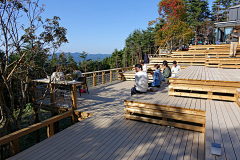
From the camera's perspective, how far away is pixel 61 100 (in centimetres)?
629

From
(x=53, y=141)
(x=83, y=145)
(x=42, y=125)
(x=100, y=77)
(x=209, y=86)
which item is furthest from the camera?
(x=100, y=77)

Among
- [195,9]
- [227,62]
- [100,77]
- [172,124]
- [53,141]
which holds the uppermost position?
[195,9]

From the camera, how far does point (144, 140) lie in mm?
3320

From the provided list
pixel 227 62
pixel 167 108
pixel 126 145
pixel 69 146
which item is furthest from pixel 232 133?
pixel 227 62

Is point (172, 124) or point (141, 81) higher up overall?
point (141, 81)

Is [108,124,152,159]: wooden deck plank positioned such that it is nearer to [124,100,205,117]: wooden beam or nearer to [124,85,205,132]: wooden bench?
[124,85,205,132]: wooden bench

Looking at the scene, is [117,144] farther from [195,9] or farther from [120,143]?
[195,9]

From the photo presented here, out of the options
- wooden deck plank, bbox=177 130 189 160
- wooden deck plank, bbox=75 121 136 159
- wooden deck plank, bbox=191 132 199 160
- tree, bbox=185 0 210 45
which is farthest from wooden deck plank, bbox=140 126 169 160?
→ tree, bbox=185 0 210 45

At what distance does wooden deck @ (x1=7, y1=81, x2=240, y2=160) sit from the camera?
2.65m

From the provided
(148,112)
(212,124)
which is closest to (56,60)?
(148,112)

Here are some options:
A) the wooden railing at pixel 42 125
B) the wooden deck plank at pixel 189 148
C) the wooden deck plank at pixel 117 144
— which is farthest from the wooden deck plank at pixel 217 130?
the wooden railing at pixel 42 125

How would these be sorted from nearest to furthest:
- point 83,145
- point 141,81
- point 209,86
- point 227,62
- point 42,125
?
point 83,145, point 42,125, point 209,86, point 141,81, point 227,62

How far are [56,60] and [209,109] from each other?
5.23m

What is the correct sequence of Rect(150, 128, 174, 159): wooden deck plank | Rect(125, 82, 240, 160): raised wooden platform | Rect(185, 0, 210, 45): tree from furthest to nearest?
Rect(185, 0, 210, 45): tree
Rect(150, 128, 174, 159): wooden deck plank
Rect(125, 82, 240, 160): raised wooden platform
